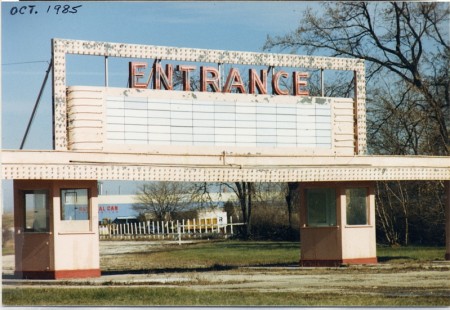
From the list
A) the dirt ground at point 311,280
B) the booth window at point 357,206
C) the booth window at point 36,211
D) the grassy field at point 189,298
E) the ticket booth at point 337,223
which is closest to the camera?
the grassy field at point 189,298

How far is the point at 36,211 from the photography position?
23.1 m

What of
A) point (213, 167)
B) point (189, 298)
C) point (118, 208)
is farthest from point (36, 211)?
point (118, 208)

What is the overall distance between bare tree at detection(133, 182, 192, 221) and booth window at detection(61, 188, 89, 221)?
11.0m

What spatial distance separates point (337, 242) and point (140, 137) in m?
6.39

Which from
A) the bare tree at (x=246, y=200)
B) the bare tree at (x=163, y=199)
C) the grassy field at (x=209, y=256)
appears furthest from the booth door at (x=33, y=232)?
the bare tree at (x=246, y=200)

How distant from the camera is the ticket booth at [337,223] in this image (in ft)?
87.0

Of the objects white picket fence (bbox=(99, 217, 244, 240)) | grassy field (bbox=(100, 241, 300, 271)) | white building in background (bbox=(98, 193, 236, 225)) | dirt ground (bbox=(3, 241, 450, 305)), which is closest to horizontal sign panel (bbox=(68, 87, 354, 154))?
dirt ground (bbox=(3, 241, 450, 305))

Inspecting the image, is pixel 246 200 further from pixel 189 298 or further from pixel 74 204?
pixel 189 298

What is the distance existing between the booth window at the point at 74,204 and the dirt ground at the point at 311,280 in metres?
1.53

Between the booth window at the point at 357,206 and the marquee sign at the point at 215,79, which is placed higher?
the marquee sign at the point at 215,79

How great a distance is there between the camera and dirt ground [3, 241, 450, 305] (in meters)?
19.6

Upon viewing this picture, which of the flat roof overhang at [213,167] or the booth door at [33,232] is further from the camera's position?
the booth door at [33,232]

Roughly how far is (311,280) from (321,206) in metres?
5.23

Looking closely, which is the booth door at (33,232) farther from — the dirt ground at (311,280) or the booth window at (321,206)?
the booth window at (321,206)
